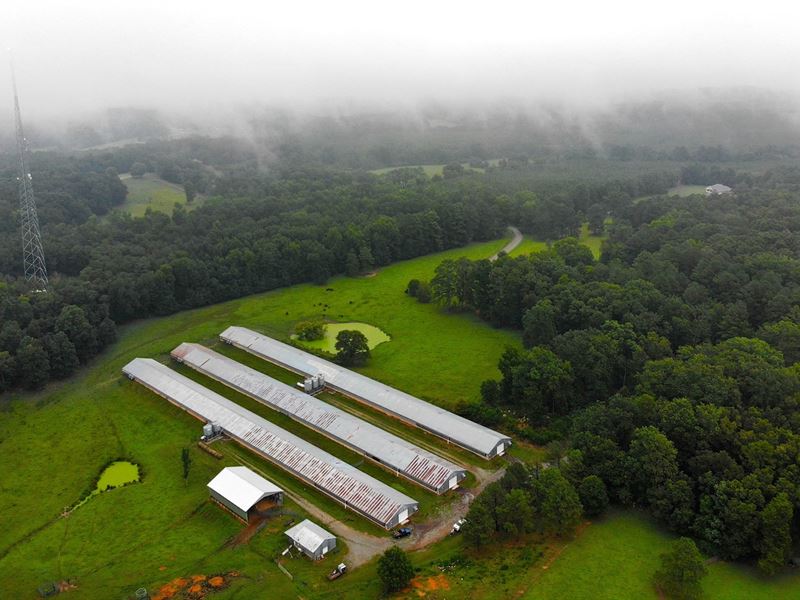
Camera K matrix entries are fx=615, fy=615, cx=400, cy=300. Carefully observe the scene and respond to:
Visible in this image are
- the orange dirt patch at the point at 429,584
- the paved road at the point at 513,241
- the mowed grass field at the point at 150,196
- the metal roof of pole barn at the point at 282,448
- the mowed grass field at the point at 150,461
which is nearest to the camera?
the orange dirt patch at the point at 429,584

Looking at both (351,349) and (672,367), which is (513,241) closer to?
(351,349)

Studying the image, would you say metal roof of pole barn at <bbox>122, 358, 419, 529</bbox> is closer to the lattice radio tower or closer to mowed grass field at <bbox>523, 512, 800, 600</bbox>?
mowed grass field at <bbox>523, 512, 800, 600</bbox>

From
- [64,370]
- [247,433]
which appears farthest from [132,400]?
[247,433]

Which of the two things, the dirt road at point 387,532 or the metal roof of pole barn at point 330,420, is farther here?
the metal roof of pole barn at point 330,420

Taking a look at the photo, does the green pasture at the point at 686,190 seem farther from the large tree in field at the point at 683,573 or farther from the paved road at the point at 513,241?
the large tree in field at the point at 683,573

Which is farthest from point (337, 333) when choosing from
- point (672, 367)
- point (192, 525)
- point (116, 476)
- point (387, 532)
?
point (672, 367)

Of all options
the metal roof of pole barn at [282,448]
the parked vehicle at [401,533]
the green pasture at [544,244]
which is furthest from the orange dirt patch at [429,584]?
the green pasture at [544,244]

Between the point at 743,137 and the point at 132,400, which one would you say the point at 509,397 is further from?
the point at 743,137
